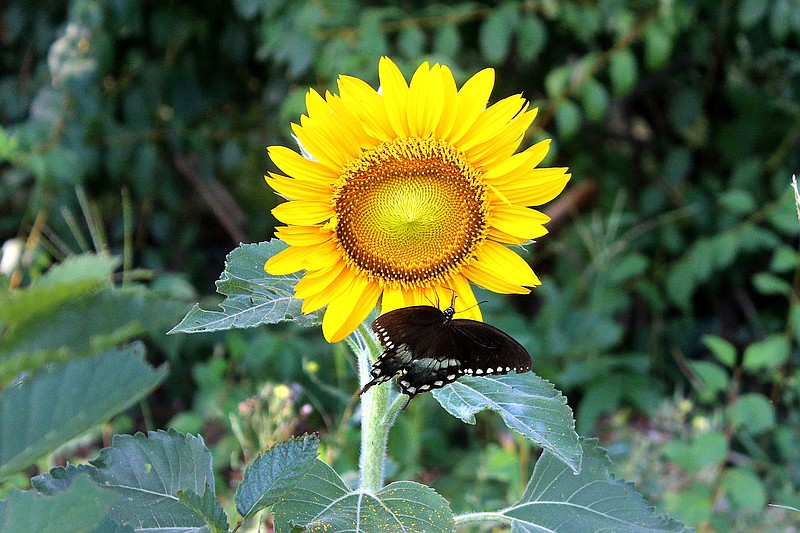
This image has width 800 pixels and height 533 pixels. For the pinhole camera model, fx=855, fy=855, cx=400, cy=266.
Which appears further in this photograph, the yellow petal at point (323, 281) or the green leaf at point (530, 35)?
the green leaf at point (530, 35)

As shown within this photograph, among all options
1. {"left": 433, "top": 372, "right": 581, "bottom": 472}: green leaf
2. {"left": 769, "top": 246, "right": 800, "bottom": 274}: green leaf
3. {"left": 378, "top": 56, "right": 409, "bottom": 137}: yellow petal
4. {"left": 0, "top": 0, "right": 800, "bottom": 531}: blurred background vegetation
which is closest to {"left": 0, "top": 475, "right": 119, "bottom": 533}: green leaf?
{"left": 433, "top": 372, "right": 581, "bottom": 472}: green leaf

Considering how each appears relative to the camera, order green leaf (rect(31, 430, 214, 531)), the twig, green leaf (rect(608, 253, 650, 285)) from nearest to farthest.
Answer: green leaf (rect(31, 430, 214, 531)) < green leaf (rect(608, 253, 650, 285)) < the twig

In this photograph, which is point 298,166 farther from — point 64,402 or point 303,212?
point 64,402

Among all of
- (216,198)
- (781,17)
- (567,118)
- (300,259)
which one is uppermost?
(781,17)

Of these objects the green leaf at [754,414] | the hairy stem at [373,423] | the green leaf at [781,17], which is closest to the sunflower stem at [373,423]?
the hairy stem at [373,423]

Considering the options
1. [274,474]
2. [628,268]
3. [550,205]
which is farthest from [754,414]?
[274,474]

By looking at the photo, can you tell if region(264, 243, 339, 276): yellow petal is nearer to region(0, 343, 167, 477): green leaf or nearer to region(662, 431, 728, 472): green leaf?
region(0, 343, 167, 477): green leaf

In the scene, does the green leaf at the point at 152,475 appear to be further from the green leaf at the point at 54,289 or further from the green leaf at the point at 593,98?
the green leaf at the point at 593,98
